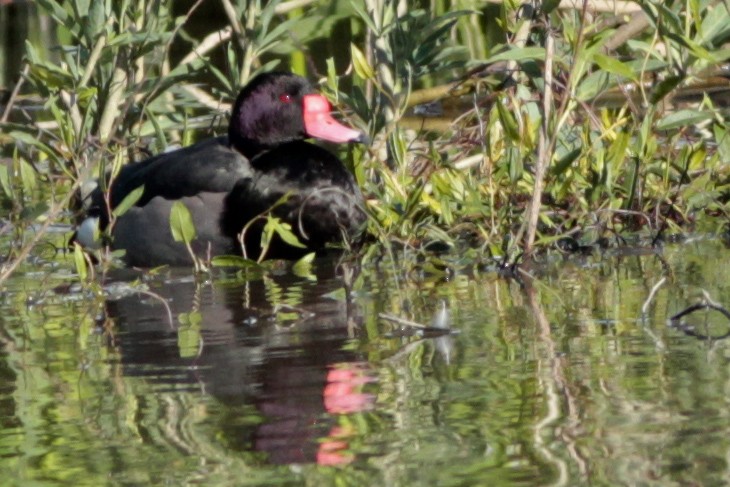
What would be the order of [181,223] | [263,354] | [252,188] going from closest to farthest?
[263,354] → [181,223] → [252,188]

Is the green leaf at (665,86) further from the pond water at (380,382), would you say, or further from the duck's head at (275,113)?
the duck's head at (275,113)

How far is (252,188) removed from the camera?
23.7 feet

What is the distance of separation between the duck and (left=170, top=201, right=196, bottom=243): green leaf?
219 millimetres

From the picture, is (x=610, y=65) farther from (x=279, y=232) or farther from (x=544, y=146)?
(x=279, y=232)

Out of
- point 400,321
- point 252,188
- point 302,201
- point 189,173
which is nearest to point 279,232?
point 302,201

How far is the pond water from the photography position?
10.7 feet

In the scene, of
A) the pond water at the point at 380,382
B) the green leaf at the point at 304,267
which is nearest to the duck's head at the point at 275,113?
the green leaf at the point at 304,267

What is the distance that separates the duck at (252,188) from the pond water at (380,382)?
3.27 feet

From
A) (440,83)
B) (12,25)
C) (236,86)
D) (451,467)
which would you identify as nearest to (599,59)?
(451,467)

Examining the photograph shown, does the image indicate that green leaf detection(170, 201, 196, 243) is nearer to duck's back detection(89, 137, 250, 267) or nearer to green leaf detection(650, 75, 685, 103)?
duck's back detection(89, 137, 250, 267)

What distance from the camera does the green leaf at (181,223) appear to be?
6340 mm

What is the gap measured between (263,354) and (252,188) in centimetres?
270

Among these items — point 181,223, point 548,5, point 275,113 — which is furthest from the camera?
point 275,113

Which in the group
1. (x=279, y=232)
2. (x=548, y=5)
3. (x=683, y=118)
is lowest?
(x=279, y=232)
